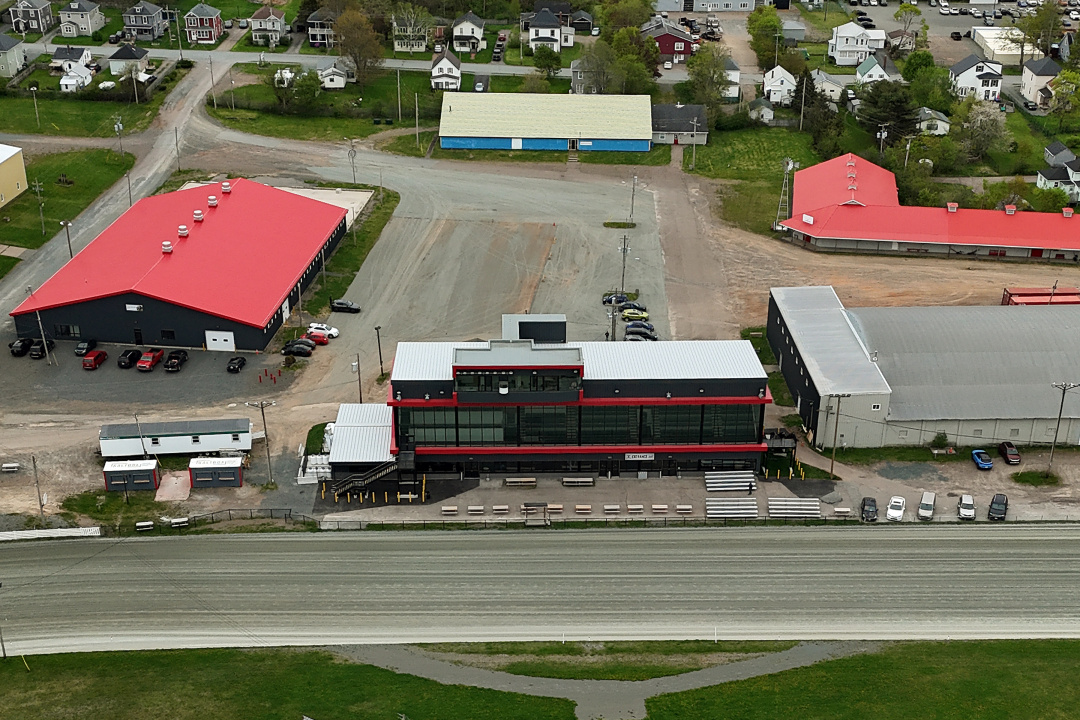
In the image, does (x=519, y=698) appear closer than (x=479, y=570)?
Yes

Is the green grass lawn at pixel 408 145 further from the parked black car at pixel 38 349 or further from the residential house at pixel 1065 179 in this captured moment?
the residential house at pixel 1065 179

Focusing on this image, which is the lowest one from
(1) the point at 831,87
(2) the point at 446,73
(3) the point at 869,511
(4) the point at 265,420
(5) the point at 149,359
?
(4) the point at 265,420

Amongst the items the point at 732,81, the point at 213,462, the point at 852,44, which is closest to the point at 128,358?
the point at 213,462

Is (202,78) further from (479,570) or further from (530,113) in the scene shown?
(479,570)

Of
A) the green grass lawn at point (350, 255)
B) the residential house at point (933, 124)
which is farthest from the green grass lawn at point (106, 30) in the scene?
the residential house at point (933, 124)

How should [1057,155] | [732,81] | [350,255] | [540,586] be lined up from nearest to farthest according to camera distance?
1. [540,586]
2. [350,255]
3. [1057,155]
4. [732,81]

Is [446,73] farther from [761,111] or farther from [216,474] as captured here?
[216,474]

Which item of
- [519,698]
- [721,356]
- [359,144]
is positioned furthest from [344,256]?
[519,698]
